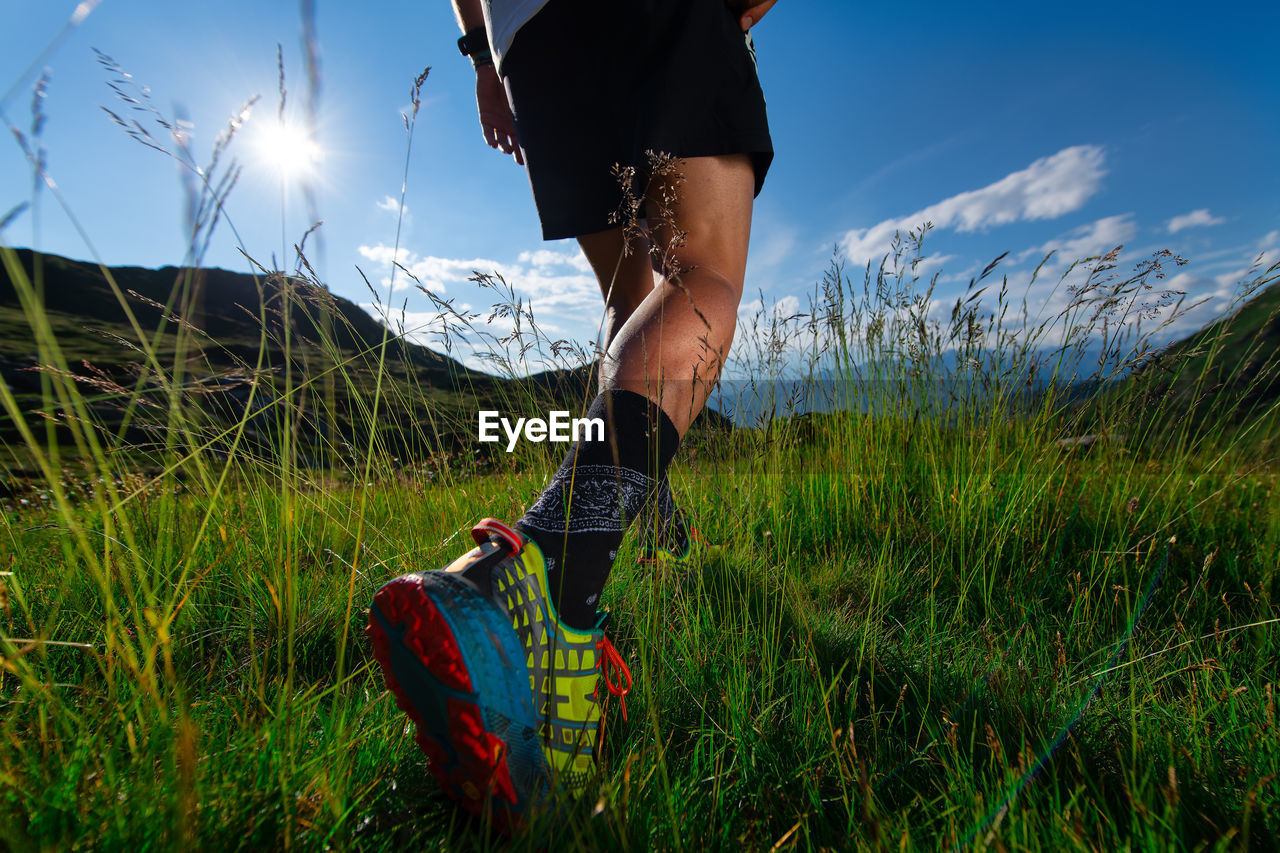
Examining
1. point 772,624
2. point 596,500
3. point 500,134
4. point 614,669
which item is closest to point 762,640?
point 772,624

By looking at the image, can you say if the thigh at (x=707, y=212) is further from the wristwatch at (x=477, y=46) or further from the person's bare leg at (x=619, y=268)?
the wristwatch at (x=477, y=46)

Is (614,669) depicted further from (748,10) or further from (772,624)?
(748,10)

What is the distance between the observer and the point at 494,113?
184cm

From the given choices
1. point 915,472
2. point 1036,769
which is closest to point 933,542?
point 915,472

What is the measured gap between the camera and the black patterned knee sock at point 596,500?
915 mm

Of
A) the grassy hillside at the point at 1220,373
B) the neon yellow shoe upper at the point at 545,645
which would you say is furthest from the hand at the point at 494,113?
the grassy hillside at the point at 1220,373

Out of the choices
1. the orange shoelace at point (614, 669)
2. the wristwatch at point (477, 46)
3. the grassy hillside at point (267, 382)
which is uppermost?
the wristwatch at point (477, 46)

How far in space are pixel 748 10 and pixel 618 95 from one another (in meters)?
0.36

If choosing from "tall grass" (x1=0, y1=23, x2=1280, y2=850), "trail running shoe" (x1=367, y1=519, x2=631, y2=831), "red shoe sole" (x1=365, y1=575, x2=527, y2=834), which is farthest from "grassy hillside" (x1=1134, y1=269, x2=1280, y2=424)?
"red shoe sole" (x1=365, y1=575, x2=527, y2=834)

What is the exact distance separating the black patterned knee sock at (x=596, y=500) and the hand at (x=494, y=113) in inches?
47.4

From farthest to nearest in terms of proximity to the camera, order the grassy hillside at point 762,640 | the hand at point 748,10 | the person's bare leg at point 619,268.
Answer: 1. the person's bare leg at point 619,268
2. the hand at point 748,10
3. the grassy hillside at point 762,640

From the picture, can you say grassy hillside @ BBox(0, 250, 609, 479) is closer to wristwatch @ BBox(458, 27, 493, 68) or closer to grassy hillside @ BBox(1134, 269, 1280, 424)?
wristwatch @ BBox(458, 27, 493, 68)

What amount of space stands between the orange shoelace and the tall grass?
0.04 metres

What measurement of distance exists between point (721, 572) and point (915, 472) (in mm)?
942
